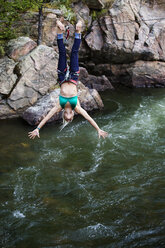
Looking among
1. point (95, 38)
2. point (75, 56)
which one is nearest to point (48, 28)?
point (95, 38)

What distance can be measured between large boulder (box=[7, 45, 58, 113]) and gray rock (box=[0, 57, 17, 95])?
27cm

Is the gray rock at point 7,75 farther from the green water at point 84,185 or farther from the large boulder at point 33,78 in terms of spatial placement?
the green water at point 84,185

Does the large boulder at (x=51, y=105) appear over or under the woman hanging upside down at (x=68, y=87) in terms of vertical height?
under

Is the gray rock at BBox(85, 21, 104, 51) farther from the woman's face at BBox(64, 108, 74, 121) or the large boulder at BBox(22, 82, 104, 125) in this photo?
the woman's face at BBox(64, 108, 74, 121)

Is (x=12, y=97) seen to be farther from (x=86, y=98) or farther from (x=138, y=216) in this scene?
(x=138, y=216)

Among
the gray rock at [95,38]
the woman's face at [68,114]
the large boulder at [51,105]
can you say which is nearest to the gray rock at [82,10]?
the gray rock at [95,38]

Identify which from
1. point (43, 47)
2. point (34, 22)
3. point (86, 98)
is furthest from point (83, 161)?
point (34, 22)

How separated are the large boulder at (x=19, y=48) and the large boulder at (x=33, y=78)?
18.8 inches

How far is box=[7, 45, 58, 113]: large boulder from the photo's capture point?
13625 millimetres

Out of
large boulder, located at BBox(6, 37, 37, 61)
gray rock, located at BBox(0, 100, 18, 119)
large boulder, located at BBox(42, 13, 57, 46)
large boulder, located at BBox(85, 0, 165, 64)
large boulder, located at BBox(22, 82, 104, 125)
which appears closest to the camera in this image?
large boulder, located at BBox(22, 82, 104, 125)

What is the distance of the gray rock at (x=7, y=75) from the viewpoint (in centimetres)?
1362

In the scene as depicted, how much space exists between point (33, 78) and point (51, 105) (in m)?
2.08

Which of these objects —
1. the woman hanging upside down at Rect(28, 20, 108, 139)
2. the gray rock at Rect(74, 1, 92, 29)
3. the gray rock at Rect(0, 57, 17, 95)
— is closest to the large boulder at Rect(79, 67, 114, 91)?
the gray rock at Rect(74, 1, 92, 29)

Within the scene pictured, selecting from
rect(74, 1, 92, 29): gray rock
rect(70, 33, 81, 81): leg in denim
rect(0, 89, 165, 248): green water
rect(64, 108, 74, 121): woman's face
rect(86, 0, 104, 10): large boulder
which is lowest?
rect(0, 89, 165, 248): green water
